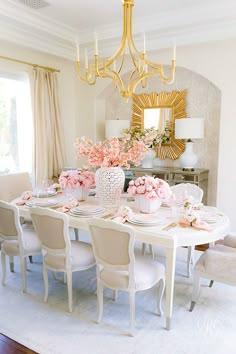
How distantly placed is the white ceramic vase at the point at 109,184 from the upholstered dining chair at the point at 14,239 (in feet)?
2.54

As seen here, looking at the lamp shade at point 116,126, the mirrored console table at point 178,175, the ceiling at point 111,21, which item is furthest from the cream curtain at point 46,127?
the mirrored console table at point 178,175

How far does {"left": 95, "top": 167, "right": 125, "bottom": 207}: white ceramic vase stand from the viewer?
2715 mm

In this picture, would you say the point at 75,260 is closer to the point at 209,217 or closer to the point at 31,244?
the point at 31,244

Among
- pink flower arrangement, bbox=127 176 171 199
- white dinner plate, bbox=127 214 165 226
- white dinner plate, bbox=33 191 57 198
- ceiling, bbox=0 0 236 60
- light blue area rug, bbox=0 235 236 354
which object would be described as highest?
ceiling, bbox=0 0 236 60

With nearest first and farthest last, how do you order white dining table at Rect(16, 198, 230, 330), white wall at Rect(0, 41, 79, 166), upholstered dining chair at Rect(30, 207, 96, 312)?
white dining table at Rect(16, 198, 230, 330) → upholstered dining chair at Rect(30, 207, 96, 312) → white wall at Rect(0, 41, 79, 166)

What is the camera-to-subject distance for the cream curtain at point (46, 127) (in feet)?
14.7

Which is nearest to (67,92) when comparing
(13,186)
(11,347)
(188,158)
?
(13,186)

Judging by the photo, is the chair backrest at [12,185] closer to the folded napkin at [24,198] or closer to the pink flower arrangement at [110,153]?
the folded napkin at [24,198]

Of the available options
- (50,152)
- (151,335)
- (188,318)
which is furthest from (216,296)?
(50,152)

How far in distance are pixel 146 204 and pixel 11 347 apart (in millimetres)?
1485

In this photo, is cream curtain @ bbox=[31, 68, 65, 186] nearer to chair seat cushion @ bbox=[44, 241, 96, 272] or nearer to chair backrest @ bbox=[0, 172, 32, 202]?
chair backrest @ bbox=[0, 172, 32, 202]

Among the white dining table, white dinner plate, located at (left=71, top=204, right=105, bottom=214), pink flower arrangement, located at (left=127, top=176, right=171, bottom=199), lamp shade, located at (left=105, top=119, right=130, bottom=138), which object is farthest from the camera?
lamp shade, located at (left=105, top=119, right=130, bottom=138)

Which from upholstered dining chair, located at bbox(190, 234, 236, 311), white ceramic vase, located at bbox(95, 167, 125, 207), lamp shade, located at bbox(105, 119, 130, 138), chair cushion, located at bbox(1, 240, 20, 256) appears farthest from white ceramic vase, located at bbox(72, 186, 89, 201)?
lamp shade, located at bbox(105, 119, 130, 138)

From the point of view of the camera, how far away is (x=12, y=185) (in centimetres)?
373
